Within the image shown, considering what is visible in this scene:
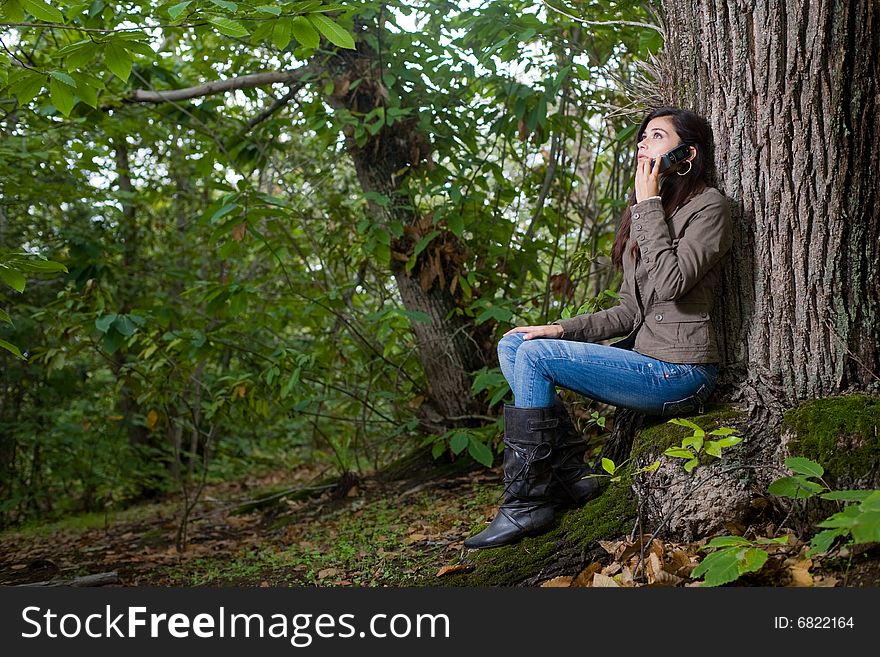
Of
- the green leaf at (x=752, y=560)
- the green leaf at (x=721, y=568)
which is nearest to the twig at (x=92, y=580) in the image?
the green leaf at (x=721, y=568)

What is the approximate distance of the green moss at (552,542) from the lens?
2.99 m

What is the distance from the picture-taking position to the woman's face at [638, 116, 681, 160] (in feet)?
9.85

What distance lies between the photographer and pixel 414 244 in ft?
17.5

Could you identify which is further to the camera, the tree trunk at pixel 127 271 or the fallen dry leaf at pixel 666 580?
the tree trunk at pixel 127 271

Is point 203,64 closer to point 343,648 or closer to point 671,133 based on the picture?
point 671,133

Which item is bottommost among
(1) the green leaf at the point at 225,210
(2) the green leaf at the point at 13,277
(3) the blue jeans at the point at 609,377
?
(3) the blue jeans at the point at 609,377

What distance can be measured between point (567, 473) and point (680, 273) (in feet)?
3.40

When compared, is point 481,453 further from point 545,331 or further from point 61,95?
point 61,95

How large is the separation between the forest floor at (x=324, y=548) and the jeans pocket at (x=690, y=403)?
0.52 meters

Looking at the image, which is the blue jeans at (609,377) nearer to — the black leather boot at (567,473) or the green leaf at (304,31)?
the black leather boot at (567,473)

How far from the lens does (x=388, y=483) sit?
19.1 ft

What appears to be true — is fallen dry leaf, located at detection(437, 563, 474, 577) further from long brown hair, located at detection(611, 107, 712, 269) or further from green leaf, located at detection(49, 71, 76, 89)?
green leaf, located at detection(49, 71, 76, 89)

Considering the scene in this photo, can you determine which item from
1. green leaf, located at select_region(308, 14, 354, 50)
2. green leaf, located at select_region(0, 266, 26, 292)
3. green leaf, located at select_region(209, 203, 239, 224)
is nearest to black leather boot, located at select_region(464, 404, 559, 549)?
green leaf, located at select_region(308, 14, 354, 50)

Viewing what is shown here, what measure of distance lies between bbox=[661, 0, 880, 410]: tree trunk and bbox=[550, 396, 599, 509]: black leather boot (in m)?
0.74
